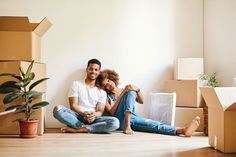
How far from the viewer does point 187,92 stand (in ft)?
11.3

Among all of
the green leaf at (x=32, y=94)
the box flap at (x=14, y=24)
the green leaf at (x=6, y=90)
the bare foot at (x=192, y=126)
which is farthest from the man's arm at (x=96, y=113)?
the box flap at (x=14, y=24)

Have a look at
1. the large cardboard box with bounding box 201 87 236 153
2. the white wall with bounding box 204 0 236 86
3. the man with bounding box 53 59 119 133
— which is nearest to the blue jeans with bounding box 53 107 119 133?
the man with bounding box 53 59 119 133

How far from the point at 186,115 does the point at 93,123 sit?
1043 millimetres

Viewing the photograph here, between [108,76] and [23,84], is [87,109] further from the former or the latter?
[23,84]

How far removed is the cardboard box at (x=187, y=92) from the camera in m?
3.37

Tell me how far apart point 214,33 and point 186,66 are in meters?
0.61

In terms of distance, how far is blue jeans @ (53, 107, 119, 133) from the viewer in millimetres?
3109

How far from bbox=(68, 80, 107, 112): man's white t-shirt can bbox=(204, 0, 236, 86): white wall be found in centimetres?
143

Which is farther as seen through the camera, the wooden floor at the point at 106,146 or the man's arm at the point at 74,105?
the man's arm at the point at 74,105

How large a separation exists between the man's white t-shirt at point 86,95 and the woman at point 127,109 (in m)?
0.11

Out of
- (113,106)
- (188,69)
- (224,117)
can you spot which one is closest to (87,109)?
(113,106)

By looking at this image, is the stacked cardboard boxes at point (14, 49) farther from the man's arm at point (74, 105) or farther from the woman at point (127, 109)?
the woman at point (127, 109)

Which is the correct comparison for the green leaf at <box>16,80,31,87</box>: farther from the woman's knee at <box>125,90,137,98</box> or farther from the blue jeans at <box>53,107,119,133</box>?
the woman's knee at <box>125,90,137,98</box>

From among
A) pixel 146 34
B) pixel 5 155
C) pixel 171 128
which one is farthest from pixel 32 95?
pixel 146 34
